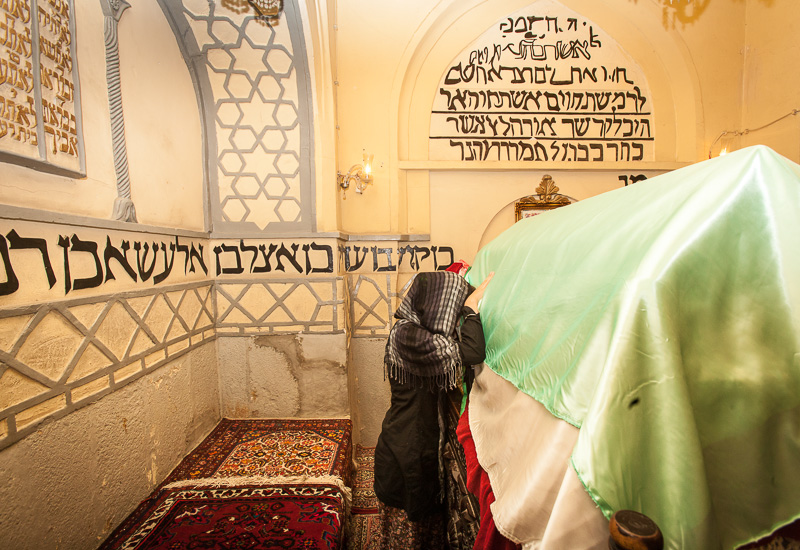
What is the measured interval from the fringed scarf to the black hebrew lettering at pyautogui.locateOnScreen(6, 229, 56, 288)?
4.86 feet

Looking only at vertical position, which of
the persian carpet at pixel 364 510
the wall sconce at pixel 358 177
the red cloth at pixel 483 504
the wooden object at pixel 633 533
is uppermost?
the wall sconce at pixel 358 177

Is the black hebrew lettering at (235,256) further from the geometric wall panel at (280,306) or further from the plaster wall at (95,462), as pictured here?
the plaster wall at (95,462)

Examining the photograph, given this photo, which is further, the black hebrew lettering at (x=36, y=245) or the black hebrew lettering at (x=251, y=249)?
the black hebrew lettering at (x=251, y=249)

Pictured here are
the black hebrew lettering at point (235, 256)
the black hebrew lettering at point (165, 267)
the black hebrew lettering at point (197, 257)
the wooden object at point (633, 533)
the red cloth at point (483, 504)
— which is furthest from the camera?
the black hebrew lettering at point (235, 256)

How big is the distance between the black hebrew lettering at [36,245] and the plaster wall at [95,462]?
611 millimetres

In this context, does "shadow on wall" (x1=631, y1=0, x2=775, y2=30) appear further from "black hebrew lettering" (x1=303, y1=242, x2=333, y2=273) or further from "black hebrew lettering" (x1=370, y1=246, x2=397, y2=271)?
"black hebrew lettering" (x1=303, y1=242, x2=333, y2=273)

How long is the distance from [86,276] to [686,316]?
2.24 m

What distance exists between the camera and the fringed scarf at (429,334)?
153 cm

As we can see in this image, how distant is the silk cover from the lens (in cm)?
61

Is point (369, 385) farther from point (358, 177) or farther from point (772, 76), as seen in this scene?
point (772, 76)

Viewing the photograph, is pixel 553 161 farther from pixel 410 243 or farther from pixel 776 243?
pixel 776 243

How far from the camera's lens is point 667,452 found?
2.06 ft

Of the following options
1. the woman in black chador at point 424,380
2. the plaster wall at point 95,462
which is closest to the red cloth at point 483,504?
the woman in black chador at point 424,380

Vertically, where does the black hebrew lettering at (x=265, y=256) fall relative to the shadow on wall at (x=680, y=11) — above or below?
below
